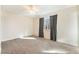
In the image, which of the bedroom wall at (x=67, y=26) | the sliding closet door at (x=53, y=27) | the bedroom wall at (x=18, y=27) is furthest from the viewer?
the bedroom wall at (x=67, y=26)

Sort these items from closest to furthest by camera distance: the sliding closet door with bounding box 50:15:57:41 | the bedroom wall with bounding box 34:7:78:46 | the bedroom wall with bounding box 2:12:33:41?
the bedroom wall with bounding box 2:12:33:41, the sliding closet door with bounding box 50:15:57:41, the bedroom wall with bounding box 34:7:78:46

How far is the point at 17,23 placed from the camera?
236 cm

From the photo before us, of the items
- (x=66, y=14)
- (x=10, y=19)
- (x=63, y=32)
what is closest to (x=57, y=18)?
(x=66, y=14)

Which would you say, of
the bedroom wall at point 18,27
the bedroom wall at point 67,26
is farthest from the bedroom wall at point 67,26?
the bedroom wall at point 18,27

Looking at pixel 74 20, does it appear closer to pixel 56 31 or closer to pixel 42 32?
pixel 56 31

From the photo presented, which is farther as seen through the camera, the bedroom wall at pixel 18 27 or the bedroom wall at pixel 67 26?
the bedroom wall at pixel 67 26

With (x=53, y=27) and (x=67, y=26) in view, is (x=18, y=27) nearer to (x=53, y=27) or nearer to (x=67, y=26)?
(x=53, y=27)

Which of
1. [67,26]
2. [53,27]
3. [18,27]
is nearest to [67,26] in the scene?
[67,26]

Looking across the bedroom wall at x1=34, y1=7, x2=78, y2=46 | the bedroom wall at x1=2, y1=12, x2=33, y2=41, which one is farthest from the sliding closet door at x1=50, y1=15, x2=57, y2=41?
the bedroom wall at x1=2, y1=12, x2=33, y2=41

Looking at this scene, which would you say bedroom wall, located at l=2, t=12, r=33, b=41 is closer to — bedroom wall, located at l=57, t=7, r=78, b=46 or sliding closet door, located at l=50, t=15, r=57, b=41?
sliding closet door, located at l=50, t=15, r=57, b=41

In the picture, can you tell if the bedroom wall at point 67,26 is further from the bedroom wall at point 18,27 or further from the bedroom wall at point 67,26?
the bedroom wall at point 18,27

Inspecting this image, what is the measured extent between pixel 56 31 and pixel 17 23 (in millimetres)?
1008

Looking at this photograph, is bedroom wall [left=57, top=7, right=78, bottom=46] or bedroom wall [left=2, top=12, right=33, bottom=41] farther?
bedroom wall [left=57, top=7, right=78, bottom=46]

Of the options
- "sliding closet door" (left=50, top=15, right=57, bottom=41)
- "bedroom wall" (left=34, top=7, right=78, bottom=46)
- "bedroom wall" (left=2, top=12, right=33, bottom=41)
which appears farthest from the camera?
"bedroom wall" (left=34, top=7, right=78, bottom=46)
